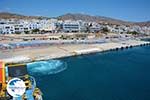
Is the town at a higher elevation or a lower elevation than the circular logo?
higher

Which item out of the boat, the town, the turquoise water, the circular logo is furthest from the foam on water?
the town

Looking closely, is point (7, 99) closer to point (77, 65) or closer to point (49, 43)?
point (77, 65)

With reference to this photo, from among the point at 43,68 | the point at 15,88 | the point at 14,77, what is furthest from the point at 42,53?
the point at 15,88

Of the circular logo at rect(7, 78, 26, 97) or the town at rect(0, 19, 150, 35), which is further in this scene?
the town at rect(0, 19, 150, 35)

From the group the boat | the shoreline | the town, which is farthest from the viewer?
the town

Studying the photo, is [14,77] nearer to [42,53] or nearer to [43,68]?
[43,68]

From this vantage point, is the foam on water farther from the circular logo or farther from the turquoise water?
the circular logo

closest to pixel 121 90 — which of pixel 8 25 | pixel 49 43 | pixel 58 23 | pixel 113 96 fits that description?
pixel 113 96

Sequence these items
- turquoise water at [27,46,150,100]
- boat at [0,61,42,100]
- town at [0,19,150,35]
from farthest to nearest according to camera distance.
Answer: town at [0,19,150,35] < turquoise water at [27,46,150,100] < boat at [0,61,42,100]
